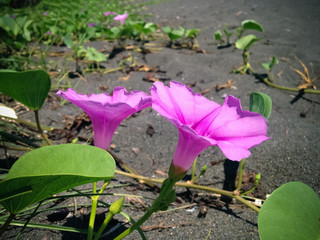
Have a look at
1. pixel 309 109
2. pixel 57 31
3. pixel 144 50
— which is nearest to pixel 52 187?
pixel 309 109

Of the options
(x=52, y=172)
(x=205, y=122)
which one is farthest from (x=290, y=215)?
(x=52, y=172)

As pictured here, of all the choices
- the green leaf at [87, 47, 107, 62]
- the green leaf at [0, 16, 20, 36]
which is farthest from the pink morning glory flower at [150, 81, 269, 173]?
the green leaf at [0, 16, 20, 36]

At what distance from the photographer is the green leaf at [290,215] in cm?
67

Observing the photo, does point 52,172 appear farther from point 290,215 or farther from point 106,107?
point 290,215

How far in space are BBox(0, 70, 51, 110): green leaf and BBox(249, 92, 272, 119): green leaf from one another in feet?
2.63

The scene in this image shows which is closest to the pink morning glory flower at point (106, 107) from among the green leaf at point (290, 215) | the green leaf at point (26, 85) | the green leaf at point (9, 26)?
the green leaf at point (26, 85)

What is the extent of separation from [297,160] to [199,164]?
556 millimetres

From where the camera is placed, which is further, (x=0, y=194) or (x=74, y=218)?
(x=74, y=218)

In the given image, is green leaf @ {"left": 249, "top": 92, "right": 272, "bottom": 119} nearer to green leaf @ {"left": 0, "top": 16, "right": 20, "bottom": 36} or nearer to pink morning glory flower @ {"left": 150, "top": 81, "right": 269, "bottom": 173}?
pink morning glory flower @ {"left": 150, "top": 81, "right": 269, "bottom": 173}

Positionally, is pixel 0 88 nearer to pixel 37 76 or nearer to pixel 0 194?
pixel 37 76

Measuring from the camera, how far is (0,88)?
84 centimetres

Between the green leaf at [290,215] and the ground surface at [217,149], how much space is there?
1.28 ft

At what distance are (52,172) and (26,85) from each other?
0.43 m

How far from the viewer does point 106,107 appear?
2.21 feet
